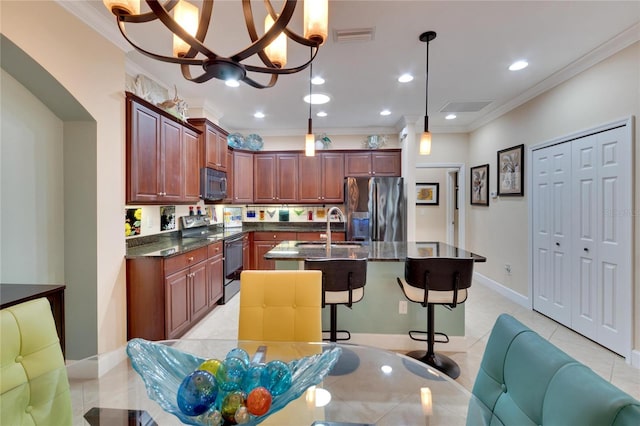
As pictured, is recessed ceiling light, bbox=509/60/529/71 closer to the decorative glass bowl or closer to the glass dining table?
the glass dining table

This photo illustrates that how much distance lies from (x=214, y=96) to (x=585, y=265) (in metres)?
4.70

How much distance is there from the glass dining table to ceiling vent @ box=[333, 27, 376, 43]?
2.38 m

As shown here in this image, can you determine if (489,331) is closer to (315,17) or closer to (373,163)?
(373,163)

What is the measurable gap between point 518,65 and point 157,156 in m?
3.84

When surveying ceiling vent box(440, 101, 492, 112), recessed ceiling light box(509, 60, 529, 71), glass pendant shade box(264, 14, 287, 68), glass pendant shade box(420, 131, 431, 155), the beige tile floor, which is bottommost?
the beige tile floor

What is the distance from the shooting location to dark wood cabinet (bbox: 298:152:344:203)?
525 centimetres

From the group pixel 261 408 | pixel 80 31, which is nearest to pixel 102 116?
pixel 80 31

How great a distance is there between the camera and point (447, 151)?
5379 mm

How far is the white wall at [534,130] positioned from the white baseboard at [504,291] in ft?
0.20

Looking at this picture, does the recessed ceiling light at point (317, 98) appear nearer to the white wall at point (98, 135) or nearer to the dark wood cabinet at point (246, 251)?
the white wall at point (98, 135)

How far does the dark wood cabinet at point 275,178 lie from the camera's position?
210 inches

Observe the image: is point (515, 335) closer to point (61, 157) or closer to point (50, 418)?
point (50, 418)

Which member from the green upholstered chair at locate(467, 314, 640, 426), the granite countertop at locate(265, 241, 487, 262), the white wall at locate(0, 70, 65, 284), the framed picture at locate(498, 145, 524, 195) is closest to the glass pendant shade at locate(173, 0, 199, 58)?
the white wall at locate(0, 70, 65, 284)

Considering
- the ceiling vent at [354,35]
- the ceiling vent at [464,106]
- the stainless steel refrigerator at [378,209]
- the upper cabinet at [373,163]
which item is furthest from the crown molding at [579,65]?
the ceiling vent at [354,35]
